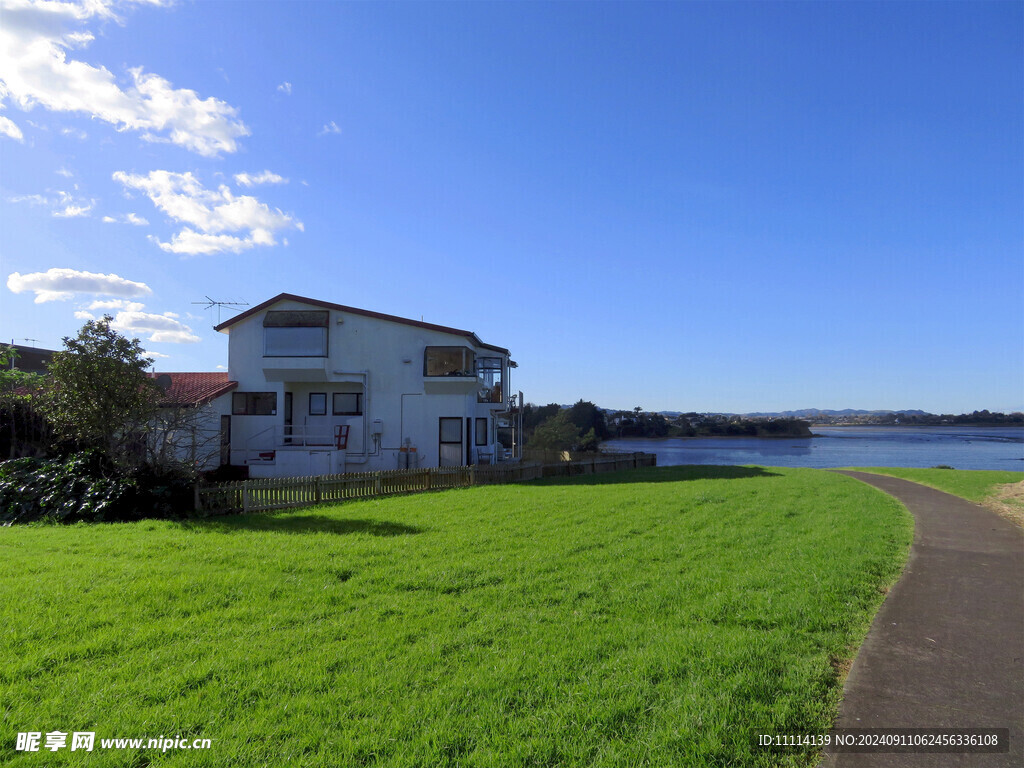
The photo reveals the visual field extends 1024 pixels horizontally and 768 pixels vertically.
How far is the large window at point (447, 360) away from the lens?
25.0 meters

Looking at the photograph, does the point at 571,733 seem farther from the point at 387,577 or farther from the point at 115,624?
the point at 115,624

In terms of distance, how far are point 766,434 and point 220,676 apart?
130708 mm

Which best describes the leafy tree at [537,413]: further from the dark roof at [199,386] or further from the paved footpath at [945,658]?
the paved footpath at [945,658]

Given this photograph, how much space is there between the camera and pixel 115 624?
575 centimetres

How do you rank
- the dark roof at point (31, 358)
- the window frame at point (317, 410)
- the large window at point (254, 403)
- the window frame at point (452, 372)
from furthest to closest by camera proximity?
1. the dark roof at point (31, 358)
2. the window frame at point (317, 410)
3. the large window at point (254, 403)
4. the window frame at point (452, 372)

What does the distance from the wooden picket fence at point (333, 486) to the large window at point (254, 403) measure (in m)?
9.58

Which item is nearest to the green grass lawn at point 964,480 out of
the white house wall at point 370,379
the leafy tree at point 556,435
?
the white house wall at point 370,379

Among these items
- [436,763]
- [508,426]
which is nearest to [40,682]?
[436,763]

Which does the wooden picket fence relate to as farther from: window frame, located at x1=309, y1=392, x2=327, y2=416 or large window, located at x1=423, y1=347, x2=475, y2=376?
window frame, located at x1=309, y1=392, x2=327, y2=416

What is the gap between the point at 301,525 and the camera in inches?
465

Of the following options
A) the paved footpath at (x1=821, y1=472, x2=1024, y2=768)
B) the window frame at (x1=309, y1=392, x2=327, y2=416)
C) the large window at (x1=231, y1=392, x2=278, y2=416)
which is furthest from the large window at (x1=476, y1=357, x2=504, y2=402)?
the paved footpath at (x1=821, y1=472, x2=1024, y2=768)

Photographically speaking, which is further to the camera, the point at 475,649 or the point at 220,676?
the point at 475,649

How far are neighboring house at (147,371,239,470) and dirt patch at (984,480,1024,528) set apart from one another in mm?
18481

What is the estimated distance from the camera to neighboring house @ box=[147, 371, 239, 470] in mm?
14500
